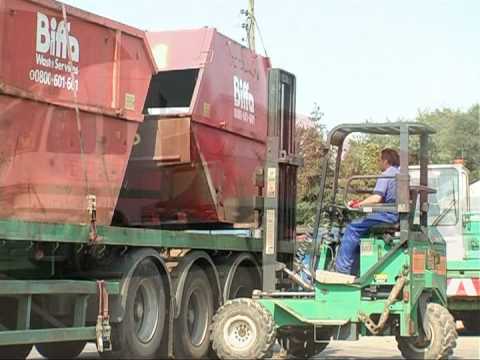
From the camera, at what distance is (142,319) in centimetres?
802

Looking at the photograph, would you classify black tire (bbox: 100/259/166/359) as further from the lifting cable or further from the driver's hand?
the driver's hand

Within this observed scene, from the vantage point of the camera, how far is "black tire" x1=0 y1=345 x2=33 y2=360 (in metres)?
7.59

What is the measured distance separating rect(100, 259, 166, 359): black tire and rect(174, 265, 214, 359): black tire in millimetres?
395

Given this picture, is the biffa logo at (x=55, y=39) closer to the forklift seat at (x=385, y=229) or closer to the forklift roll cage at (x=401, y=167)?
the forklift roll cage at (x=401, y=167)

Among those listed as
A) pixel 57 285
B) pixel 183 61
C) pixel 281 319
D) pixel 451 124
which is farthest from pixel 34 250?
pixel 451 124

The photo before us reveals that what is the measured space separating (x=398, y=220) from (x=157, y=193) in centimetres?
278

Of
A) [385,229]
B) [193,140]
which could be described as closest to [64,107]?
[193,140]

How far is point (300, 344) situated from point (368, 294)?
4.08 ft

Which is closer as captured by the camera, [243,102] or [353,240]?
[353,240]

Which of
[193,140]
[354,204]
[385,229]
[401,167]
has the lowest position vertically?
[385,229]

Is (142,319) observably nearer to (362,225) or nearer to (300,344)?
(300,344)

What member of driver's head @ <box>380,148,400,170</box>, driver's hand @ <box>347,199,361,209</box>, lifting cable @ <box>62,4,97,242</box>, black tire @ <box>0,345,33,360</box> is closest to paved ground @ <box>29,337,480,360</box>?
black tire @ <box>0,345,33,360</box>

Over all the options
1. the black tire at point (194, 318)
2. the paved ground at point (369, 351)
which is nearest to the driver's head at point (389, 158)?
the paved ground at point (369, 351)

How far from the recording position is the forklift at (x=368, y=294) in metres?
7.43
